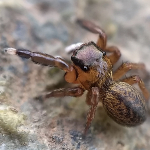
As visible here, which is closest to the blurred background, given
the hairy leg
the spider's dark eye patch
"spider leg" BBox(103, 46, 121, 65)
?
Answer: the hairy leg

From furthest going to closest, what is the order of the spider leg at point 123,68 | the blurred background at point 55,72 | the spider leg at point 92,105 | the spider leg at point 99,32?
the spider leg at point 99,32 → the spider leg at point 123,68 → the spider leg at point 92,105 → the blurred background at point 55,72

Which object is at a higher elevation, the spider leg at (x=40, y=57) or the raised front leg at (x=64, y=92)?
the spider leg at (x=40, y=57)

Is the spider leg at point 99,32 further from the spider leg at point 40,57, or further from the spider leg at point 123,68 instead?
the spider leg at point 40,57

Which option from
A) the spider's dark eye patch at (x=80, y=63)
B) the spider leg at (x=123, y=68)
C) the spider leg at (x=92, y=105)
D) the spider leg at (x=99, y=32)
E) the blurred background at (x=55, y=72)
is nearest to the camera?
the blurred background at (x=55, y=72)

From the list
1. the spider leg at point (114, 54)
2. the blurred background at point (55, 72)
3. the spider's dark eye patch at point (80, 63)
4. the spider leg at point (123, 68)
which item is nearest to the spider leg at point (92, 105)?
the blurred background at point (55, 72)

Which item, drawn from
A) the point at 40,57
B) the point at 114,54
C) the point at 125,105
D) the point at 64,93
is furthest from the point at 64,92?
the point at 114,54

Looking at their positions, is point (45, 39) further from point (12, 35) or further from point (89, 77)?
point (89, 77)
